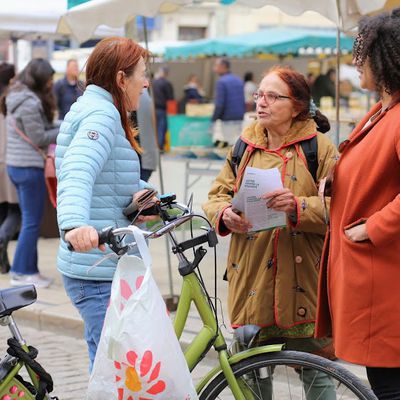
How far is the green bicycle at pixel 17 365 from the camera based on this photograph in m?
3.48

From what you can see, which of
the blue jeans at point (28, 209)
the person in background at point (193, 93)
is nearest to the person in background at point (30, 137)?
the blue jeans at point (28, 209)

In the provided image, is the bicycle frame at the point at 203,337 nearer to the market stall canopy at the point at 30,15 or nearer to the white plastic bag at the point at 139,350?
the white plastic bag at the point at 139,350

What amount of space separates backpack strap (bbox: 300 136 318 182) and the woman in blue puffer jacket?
70 cm

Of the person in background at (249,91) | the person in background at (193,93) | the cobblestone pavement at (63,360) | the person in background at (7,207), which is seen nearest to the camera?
the cobblestone pavement at (63,360)

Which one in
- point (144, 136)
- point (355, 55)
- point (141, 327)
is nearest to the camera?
point (141, 327)

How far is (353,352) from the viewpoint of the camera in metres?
3.33

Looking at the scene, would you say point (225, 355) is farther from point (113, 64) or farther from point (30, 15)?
point (30, 15)

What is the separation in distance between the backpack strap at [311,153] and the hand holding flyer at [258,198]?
0.83 ft

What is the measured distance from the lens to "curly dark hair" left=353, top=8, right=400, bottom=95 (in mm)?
3270

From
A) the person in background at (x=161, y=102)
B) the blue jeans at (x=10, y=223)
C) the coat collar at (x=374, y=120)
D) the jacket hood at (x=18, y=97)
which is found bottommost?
the person in background at (x=161, y=102)

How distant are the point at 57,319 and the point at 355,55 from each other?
4.31 meters

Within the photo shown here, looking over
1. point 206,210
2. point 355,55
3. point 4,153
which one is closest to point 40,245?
point 4,153

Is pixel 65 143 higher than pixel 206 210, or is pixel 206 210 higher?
pixel 65 143

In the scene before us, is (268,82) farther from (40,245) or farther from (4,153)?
(40,245)
